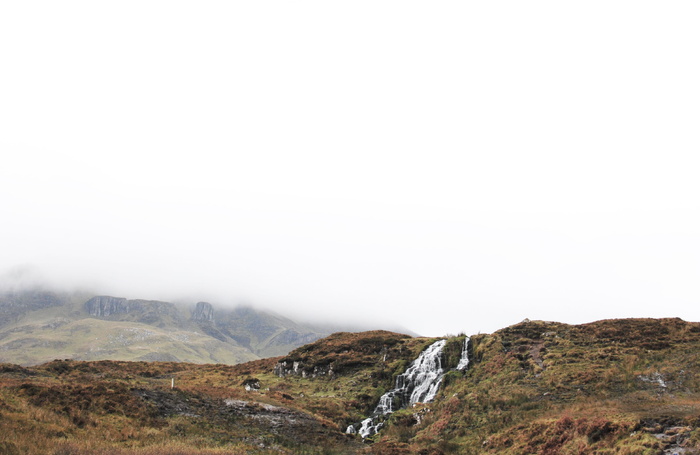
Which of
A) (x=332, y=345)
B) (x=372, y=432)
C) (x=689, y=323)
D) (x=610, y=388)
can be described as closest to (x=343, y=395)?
(x=372, y=432)

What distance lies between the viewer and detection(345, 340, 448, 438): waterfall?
140 ft

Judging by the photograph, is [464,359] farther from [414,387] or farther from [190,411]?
[190,411]

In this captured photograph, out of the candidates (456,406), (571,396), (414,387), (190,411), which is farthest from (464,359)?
(190,411)

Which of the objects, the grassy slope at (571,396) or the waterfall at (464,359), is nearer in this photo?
the grassy slope at (571,396)

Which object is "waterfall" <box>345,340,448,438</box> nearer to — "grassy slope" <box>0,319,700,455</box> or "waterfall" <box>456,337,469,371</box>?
"grassy slope" <box>0,319,700,455</box>

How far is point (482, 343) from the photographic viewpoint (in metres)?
48.0

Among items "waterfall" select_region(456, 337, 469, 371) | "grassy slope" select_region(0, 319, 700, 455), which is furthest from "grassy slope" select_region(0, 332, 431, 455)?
"waterfall" select_region(456, 337, 469, 371)

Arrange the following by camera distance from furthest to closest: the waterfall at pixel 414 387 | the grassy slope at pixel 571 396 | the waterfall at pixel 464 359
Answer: the waterfall at pixel 464 359 < the waterfall at pixel 414 387 < the grassy slope at pixel 571 396

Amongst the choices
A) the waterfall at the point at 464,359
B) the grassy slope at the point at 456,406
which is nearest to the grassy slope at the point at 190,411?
the grassy slope at the point at 456,406

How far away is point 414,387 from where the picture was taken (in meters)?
46.2

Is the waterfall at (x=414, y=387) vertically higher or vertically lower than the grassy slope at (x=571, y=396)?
lower

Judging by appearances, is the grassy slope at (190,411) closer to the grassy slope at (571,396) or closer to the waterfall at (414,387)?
the waterfall at (414,387)

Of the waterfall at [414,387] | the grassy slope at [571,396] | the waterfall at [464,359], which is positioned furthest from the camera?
the waterfall at [464,359]

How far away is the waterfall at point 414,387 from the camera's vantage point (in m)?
42.6
